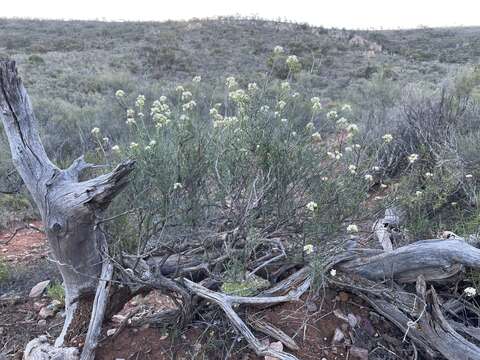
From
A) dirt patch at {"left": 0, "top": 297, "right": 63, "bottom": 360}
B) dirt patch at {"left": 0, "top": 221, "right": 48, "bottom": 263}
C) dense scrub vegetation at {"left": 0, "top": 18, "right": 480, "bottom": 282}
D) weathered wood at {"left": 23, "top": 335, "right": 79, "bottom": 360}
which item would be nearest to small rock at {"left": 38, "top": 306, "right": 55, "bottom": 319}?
dirt patch at {"left": 0, "top": 297, "right": 63, "bottom": 360}

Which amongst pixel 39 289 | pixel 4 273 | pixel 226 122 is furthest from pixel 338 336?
pixel 4 273

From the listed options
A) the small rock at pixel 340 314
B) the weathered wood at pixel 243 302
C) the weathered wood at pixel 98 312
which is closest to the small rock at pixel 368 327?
the small rock at pixel 340 314

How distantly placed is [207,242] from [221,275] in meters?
0.32

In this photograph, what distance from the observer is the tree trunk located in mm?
2619

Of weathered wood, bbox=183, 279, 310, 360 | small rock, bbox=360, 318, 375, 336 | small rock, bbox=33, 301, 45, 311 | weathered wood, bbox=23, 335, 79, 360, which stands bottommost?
small rock, bbox=33, 301, 45, 311

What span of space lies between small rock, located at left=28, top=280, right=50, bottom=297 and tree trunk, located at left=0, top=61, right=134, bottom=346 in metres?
1.01

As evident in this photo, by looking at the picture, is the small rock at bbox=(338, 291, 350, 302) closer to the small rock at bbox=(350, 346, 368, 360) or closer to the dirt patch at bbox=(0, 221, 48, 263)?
the small rock at bbox=(350, 346, 368, 360)

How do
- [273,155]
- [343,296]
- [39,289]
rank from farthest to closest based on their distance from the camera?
[39,289]
[273,155]
[343,296]

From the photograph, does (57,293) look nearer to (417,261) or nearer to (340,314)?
(340,314)

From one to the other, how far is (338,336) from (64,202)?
5.84 feet

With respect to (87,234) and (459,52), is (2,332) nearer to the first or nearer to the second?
(87,234)

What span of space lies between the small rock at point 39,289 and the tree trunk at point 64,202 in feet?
3.31

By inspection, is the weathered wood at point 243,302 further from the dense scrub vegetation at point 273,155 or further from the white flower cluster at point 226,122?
the white flower cluster at point 226,122

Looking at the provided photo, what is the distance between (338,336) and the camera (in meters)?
2.87
